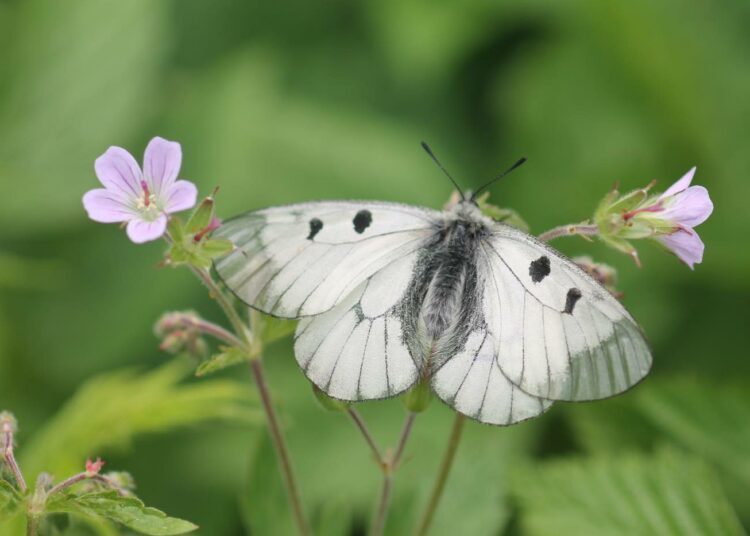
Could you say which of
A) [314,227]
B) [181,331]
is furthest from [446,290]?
[181,331]

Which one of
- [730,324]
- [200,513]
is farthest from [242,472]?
[730,324]

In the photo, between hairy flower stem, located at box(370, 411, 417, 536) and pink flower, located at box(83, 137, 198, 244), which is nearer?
A: pink flower, located at box(83, 137, 198, 244)

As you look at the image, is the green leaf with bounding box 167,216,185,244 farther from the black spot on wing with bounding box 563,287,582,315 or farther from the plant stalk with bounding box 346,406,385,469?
the black spot on wing with bounding box 563,287,582,315

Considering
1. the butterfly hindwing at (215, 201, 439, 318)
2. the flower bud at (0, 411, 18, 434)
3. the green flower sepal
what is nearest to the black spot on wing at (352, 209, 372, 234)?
the butterfly hindwing at (215, 201, 439, 318)

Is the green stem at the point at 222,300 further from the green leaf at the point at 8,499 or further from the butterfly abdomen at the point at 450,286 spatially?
the green leaf at the point at 8,499

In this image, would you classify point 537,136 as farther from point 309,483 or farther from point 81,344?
point 81,344

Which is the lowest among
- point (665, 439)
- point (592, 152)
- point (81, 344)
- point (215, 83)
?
point (665, 439)

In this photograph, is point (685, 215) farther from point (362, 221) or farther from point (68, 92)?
point (68, 92)
